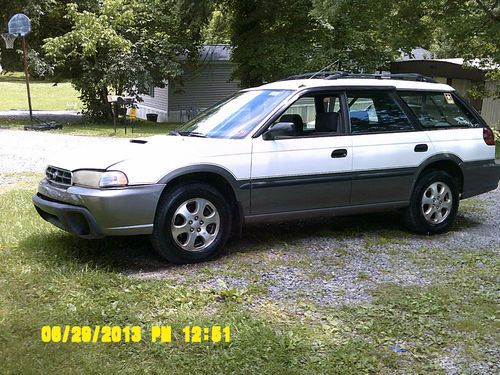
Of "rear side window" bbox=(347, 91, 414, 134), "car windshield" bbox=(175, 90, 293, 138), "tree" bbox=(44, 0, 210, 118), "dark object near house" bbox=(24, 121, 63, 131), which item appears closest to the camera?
"car windshield" bbox=(175, 90, 293, 138)

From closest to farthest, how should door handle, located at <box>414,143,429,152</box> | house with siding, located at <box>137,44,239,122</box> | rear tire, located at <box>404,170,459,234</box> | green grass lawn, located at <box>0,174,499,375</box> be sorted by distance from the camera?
1. green grass lawn, located at <box>0,174,499,375</box>
2. door handle, located at <box>414,143,429,152</box>
3. rear tire, located at <box>404,170,459,234</box>
4. house with siding, located at <box>137,44,239,122</box>

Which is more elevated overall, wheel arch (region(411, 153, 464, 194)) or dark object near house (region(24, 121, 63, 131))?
wheel arch (region(411, 153, 464, 194))

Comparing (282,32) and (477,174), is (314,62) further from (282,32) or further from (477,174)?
(477,174)

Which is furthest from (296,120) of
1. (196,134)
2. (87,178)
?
(87,178)

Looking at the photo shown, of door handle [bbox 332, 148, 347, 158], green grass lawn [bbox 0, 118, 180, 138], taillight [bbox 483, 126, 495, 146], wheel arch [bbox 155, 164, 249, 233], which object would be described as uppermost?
taillight [bbox 483, 126, 495, 146]

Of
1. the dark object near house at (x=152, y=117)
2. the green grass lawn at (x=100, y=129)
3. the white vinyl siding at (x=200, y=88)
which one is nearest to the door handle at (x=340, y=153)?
the green grass lawn at (x=100, y=129)

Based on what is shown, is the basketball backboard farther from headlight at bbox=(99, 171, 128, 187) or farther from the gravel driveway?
headlight at bbox=(99, 171, 128, 187)

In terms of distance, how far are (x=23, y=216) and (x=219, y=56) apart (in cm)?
2110

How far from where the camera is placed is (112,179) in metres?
4.59

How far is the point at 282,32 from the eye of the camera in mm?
20750

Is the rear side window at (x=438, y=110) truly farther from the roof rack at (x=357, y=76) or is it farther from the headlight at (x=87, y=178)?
the headlight at (x=87, y=178)

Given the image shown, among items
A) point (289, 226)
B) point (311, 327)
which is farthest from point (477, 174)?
point (311, 327)

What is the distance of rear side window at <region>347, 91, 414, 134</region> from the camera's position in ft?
19.3
